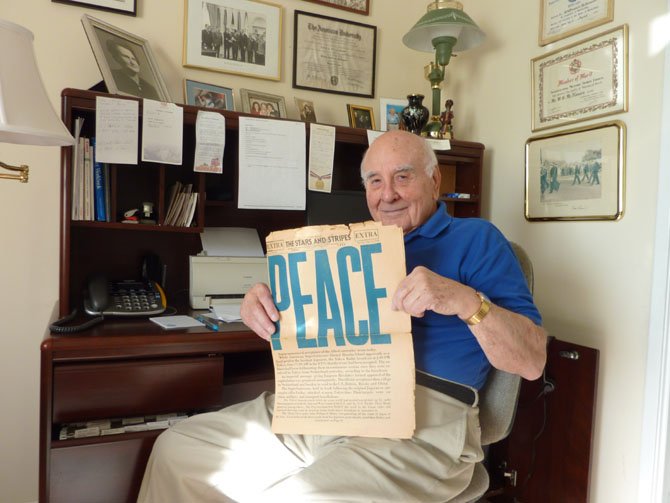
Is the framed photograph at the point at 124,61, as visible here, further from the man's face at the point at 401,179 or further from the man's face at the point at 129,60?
the man's face at the point at 401,179

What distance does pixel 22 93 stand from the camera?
101 cm

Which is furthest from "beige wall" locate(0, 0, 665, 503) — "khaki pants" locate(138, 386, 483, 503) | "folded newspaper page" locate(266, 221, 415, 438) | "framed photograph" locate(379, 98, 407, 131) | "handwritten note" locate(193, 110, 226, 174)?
"folded newspaper page" locate(266, 221, 415, 438)

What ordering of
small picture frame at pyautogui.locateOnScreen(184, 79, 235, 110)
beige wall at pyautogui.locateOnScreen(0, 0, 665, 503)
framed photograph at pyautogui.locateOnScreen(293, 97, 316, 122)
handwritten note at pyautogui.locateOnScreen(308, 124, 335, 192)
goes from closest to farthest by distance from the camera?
beige wall at pyautogui.locateOnScreen(0, 0, 665, 503) → handwritten note at pyautogui.locateOnScreen(308, 124, 335, 192) → small picture frame at pyautogui.locateOnScreen(184, 79, 235, 110) → framed photograph at pyautogui.locateOnScreen(293, 97, 316, 122)

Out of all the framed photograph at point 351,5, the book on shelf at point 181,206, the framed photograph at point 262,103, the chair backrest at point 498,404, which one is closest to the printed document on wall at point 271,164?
the book on shelf at point 181,206

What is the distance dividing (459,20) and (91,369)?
5.36ft

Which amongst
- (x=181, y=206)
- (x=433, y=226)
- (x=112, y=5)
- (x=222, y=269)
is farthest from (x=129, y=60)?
(x=433, y=226)

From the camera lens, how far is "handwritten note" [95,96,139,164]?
52.6 inches

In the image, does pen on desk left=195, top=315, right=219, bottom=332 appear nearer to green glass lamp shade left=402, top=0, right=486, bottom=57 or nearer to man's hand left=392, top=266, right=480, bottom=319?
man's hand left=392, top=266, right=480, bottom=319

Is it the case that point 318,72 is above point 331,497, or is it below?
above

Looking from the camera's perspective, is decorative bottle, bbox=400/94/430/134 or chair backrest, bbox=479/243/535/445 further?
decorative bottle, bbox=400/94/430/134

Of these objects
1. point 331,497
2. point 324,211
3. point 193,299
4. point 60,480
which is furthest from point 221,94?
point 331,497

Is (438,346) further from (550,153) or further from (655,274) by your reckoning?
(550,153)

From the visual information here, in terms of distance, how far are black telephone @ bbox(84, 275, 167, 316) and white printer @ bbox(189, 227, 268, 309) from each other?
12 centimetres

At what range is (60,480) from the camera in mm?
1115
